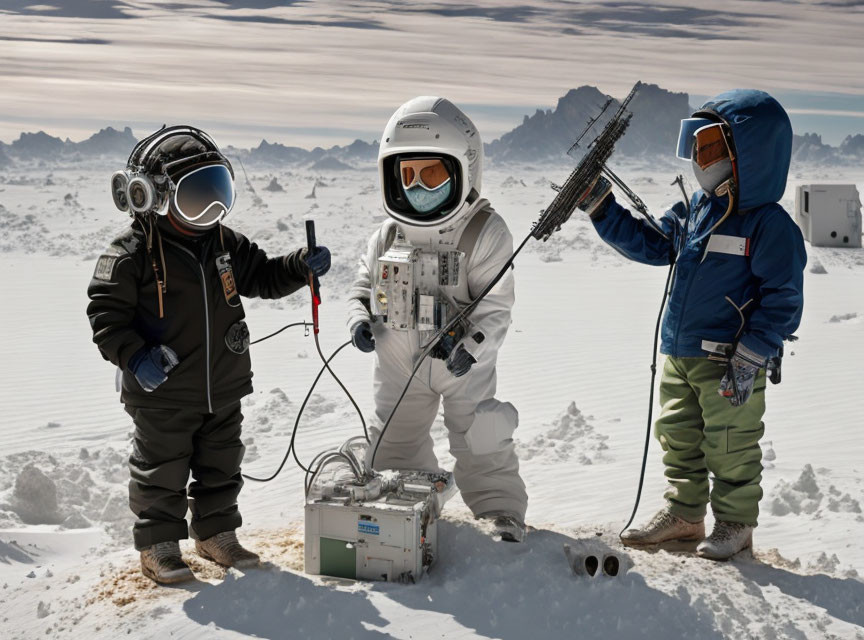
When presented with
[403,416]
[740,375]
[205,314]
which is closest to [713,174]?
[740,375]

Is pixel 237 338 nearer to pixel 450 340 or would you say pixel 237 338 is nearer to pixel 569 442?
pixel 450 340

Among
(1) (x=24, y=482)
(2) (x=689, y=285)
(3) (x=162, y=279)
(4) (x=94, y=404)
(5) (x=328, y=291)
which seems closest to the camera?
(3) (x=162, y=279)

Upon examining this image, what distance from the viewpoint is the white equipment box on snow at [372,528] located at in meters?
4.20

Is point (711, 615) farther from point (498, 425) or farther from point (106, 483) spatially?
point (106, 483)

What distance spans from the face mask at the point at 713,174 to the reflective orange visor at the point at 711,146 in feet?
0.07

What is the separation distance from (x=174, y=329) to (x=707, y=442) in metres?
2.64

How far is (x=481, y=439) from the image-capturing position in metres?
4.71

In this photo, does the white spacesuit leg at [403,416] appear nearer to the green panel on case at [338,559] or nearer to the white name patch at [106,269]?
the green panel on case at [338,559]

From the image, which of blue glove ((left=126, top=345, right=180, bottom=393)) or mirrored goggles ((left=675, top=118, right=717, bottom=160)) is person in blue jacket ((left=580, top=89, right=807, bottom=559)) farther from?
blue glove ((left=126, top=345, right=180, bottom=393))

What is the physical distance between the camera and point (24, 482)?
19.7 feet

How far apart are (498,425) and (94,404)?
16.5 ft

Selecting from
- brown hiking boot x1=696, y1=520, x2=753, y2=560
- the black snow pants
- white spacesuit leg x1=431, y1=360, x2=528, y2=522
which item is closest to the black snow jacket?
the black snow pants

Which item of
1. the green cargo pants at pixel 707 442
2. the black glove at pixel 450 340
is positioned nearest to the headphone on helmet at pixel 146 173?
the black glove at pixel 450 340

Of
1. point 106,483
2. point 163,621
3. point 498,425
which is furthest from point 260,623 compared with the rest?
point 106,483
